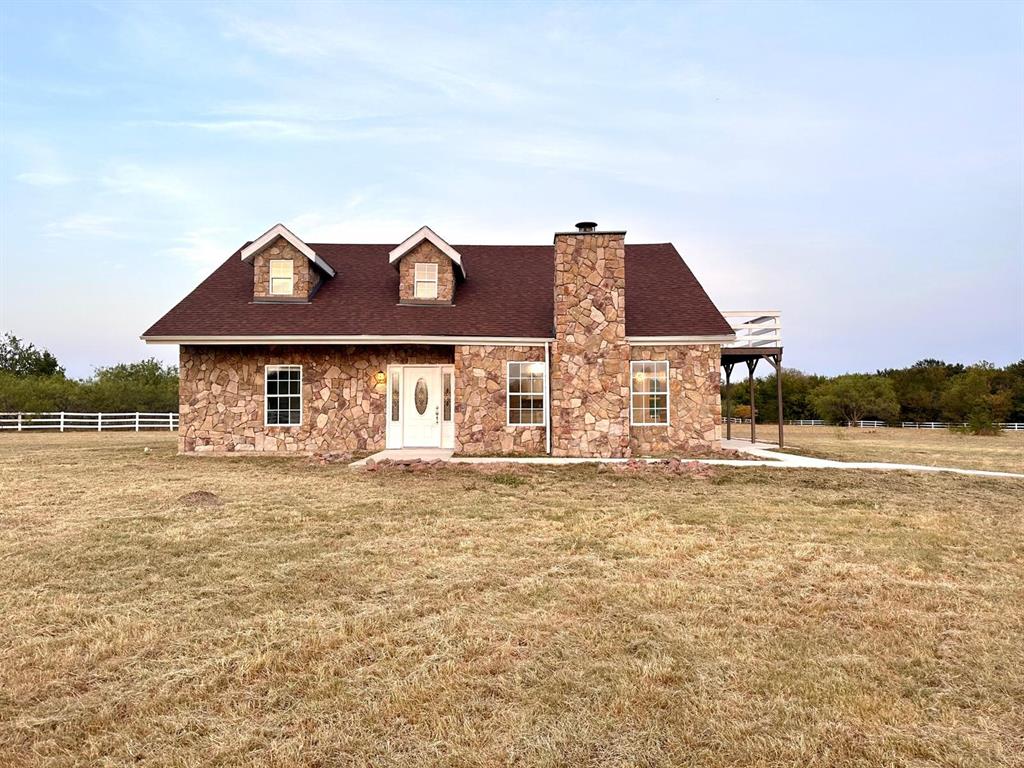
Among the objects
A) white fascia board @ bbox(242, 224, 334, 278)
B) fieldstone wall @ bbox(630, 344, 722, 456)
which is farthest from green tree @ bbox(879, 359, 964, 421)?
white fascia board @ bbox(242, 224, 334, 278)

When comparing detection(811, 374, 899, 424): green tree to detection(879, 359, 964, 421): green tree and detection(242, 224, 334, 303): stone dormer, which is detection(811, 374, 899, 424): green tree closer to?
detection(879, 359, 964, 421): green tree

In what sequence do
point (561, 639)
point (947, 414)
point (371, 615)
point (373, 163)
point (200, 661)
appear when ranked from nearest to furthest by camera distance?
point (200, 661)
point (561, 639)
point (371, 615)
point (373, 163)
point (947, 414)

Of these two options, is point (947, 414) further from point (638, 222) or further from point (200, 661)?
point (200, 661)

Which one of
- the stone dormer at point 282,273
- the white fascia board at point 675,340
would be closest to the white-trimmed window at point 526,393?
the white fascia board at point 675,340

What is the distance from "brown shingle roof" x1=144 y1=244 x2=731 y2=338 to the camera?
15.0 m

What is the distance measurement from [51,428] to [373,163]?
22.1 meters

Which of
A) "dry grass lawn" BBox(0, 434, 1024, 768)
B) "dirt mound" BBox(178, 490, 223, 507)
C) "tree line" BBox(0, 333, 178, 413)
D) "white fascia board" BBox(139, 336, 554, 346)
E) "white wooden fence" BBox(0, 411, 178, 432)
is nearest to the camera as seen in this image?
"dry grass lawn" BBox(0, 434, 1024, 768)

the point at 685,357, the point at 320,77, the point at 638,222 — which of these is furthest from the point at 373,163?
the point at 685,357

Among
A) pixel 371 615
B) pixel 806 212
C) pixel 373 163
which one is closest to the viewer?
pixel 371 615

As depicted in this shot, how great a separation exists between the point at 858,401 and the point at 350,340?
47962mm

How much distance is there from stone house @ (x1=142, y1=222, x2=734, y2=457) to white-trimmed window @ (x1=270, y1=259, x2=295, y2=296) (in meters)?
0.04

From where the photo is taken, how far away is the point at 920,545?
20.6 ft

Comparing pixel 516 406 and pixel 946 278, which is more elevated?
pixel 946 278

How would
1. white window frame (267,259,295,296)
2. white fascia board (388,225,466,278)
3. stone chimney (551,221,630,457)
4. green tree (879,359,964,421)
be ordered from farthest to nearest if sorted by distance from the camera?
green tree (879,359,964,421)
white window frame (267,259,295,296)
white fascia board (388,225,466,278)
stone chimney (551,221,630,457)
